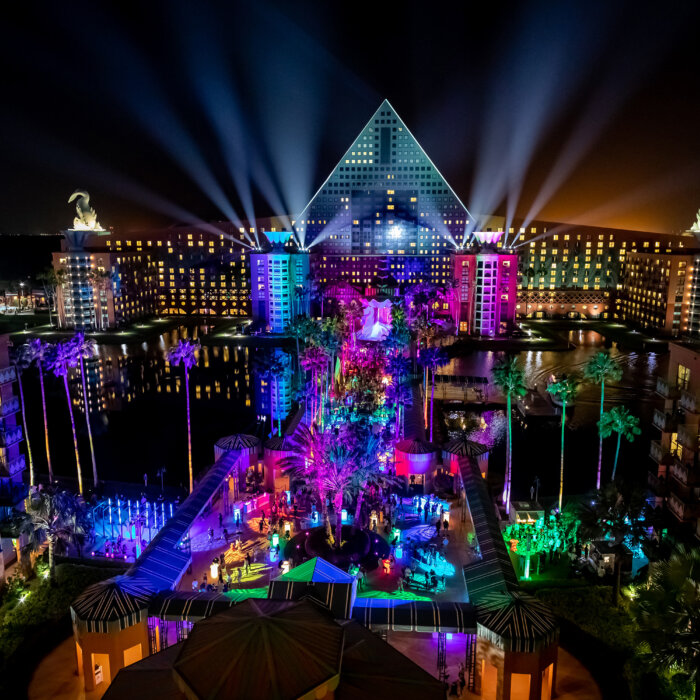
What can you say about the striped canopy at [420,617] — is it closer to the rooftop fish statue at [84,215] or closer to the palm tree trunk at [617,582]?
the palm tree trunk at [617,582]

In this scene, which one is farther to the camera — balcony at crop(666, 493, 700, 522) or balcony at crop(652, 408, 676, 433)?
balcony at crop(652, 408, 676, 433)

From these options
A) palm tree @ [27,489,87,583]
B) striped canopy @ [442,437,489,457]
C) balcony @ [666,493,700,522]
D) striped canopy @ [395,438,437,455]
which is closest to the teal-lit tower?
striped canopy @ [395,438,437,455]

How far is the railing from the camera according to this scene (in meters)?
26.6

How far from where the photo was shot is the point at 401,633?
19922mm

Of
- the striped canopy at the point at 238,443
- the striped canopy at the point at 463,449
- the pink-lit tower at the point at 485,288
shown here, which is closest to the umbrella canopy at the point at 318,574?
the striped canopy at the point at 238,443

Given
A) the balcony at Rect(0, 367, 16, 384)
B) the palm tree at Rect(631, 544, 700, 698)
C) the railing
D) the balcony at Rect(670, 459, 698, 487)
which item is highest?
the balcony at Rect(0, 367, 16, 384)

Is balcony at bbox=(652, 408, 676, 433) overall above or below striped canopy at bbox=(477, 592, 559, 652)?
above

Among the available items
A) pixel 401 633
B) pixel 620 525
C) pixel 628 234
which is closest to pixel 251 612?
pixel 401 633

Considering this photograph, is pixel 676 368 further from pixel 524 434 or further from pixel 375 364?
pixel 375 364

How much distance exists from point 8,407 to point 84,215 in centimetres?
7059

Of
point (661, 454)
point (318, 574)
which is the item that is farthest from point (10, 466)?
point (661, 454)

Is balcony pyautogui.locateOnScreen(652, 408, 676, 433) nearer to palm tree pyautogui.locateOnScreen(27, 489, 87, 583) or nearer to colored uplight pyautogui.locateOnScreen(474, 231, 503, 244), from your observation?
palm tree pyautogui.locateOnScreen(27, 489, 87, 583)

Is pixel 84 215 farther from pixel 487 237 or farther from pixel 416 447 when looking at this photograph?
pixel 416 447

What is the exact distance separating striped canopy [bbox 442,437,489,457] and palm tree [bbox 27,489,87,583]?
17.6 metres
